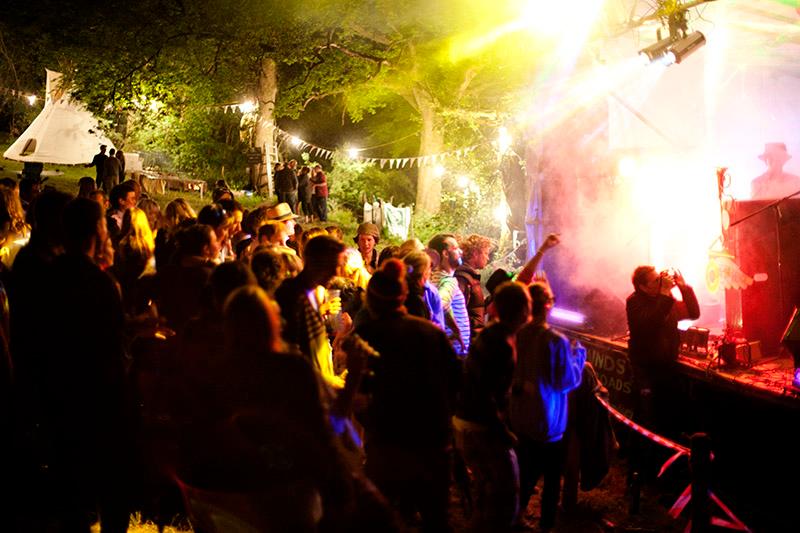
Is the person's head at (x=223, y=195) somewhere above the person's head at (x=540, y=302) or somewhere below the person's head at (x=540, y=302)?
above

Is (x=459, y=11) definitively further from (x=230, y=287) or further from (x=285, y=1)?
(x=230, y=287)

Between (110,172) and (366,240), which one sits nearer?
(366,240)

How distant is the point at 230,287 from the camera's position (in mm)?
3404

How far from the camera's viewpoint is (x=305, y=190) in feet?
71.4

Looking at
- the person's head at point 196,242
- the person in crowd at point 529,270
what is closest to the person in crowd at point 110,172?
the person in crowd at point 529,270

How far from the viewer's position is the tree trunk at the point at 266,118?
82.2ft

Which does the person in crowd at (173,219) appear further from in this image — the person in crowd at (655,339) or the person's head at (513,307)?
the person in crowd at (655,339)

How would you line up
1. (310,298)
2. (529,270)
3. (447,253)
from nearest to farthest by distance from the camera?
(310,298), (529,270), (447,253)

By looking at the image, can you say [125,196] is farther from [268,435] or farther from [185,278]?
[268,435]

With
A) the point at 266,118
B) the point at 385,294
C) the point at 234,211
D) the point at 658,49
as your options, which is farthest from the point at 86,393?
the point at 266,118

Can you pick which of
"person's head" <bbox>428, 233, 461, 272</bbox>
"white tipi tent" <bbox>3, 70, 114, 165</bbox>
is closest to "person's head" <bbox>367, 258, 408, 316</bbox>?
"person's head" <bbox>428, 233, 461, 272</bbox>

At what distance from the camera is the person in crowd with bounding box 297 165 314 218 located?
70.6 ft

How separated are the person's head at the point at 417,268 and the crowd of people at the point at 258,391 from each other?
23cm

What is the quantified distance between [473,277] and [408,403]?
3450 mm
